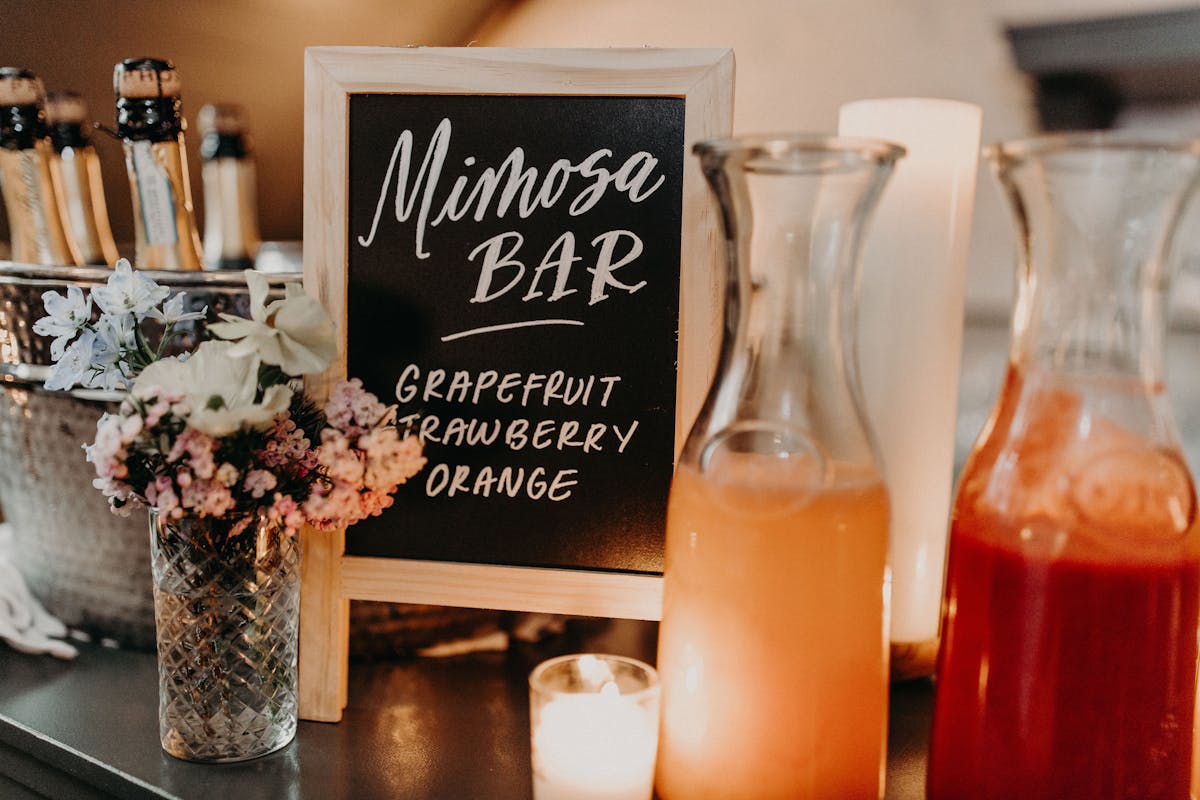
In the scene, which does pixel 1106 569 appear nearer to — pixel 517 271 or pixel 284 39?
pixel 517 271

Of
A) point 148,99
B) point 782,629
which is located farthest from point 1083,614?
point 148,99

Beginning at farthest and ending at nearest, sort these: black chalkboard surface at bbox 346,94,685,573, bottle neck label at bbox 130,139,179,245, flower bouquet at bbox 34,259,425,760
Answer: bottle neck label at bbox 130,139,179,245 → black chalkboard surface at bbox 346,94,685,573 → flower bouquet at bbox 34,259,425,760

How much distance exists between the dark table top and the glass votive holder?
10 cm

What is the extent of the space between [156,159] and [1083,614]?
0.85 meters

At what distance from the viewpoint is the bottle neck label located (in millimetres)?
861

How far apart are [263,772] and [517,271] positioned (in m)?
0.44

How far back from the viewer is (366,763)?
729 mm

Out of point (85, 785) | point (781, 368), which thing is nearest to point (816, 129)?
point (781, 368)

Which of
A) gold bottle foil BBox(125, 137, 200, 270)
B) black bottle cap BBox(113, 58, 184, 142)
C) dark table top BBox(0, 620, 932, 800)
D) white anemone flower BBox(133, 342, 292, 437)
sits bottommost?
dark table top BBox(0, 620, 932, 800)

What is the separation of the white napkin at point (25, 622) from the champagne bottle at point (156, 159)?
1.16 ft

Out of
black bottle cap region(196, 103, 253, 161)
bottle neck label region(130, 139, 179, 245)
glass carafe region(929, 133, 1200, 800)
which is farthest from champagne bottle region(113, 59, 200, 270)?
glass carafe region(929, 133, 1200, 800)

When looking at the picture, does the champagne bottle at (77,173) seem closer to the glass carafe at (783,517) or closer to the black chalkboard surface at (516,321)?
the black chalkboard surface at (516,321)

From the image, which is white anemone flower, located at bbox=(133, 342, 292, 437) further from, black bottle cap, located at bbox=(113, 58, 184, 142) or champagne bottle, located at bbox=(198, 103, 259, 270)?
champagne bottle, located at bbox=(198, 103, 259, 270)

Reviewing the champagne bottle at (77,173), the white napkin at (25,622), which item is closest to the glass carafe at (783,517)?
the white napkin at (25,622)
